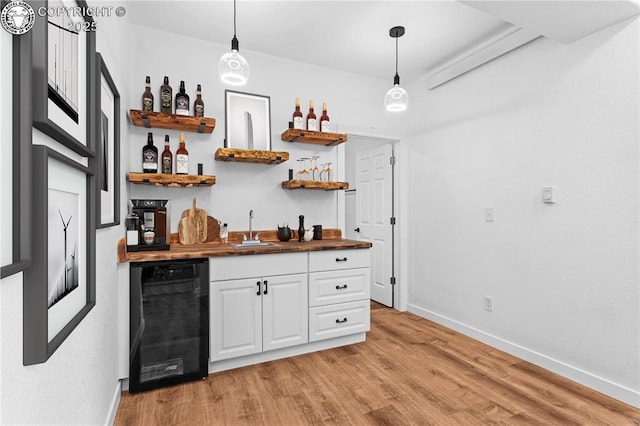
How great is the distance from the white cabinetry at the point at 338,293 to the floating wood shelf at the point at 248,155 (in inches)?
36.3

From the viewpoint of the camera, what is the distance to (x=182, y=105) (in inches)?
110

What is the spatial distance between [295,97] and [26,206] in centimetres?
300

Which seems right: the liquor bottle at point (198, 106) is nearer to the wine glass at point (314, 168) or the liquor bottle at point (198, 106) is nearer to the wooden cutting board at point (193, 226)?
the wooden cutting board at point (193, 226)

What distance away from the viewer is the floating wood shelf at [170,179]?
2.58 meters

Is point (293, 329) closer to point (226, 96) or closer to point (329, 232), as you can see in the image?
point (329, 232)

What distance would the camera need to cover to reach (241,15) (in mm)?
2621

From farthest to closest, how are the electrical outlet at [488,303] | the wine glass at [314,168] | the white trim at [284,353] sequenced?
the wine glass at [314,168] < the electrical outlet at [488,303] < the white trim at [284,353]

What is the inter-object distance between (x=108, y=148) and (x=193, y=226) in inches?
48.4

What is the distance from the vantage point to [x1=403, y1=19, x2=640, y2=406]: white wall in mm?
2150

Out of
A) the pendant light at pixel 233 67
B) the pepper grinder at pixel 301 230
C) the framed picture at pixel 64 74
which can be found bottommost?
the pepper grinder at pixel 301 230

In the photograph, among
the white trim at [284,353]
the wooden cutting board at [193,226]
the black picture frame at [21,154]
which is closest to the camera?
the black picture frame at [21,154]

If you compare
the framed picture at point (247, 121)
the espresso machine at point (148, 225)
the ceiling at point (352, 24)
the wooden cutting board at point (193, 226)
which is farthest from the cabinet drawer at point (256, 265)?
the ceiling at point (352, 24)

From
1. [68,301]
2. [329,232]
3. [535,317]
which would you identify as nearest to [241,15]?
[329,232]

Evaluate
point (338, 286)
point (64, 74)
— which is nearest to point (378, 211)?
point (338, 286)
